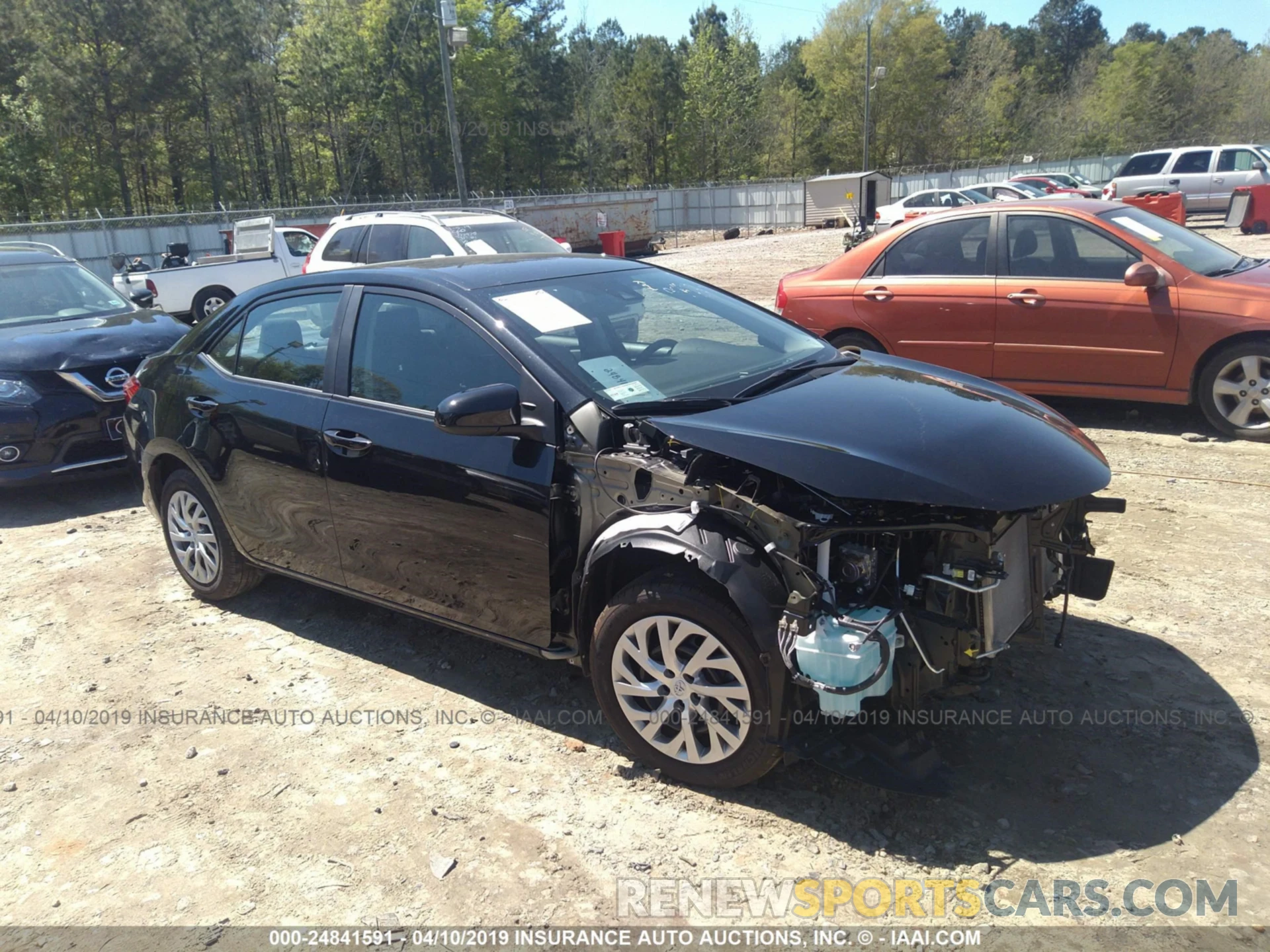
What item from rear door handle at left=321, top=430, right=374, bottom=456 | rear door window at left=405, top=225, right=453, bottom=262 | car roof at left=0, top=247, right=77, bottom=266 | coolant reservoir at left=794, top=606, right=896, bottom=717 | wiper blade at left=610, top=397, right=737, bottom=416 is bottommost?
coolant reservoir at left=794, top=606, right=896, bottom=717

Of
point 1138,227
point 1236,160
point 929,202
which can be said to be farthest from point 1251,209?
point 1138,227

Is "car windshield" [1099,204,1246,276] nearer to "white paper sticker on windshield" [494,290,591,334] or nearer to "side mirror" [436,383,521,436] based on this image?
"white paper sticker on windshield" [494,290,591,334]

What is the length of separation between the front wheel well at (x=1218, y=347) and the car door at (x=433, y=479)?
544 cm

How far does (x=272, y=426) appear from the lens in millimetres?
4254

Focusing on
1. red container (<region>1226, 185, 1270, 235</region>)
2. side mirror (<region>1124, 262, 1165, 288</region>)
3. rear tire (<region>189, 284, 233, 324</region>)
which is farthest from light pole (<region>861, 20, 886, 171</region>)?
side mirror (<region>1124, 262, 1165, 288</region>)

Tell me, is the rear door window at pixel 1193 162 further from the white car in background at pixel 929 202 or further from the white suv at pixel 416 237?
the white suv at pixel 416 237

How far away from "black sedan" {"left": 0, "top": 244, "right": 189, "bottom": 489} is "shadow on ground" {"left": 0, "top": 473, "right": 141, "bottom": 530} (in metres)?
0.28

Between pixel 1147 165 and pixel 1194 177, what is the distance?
1.38 m

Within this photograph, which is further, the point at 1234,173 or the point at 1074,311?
the point at 1234,173

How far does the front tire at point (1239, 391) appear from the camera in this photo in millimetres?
6363

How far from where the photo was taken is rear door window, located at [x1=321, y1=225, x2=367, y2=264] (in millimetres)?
11773

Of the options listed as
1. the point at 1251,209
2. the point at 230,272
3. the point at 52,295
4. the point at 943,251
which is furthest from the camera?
the point at 1251,209

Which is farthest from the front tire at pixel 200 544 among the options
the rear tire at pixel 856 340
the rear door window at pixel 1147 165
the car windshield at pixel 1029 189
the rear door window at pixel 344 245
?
the rear door window at pixel 1147 165

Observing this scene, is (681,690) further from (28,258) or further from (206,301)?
(206,301)
